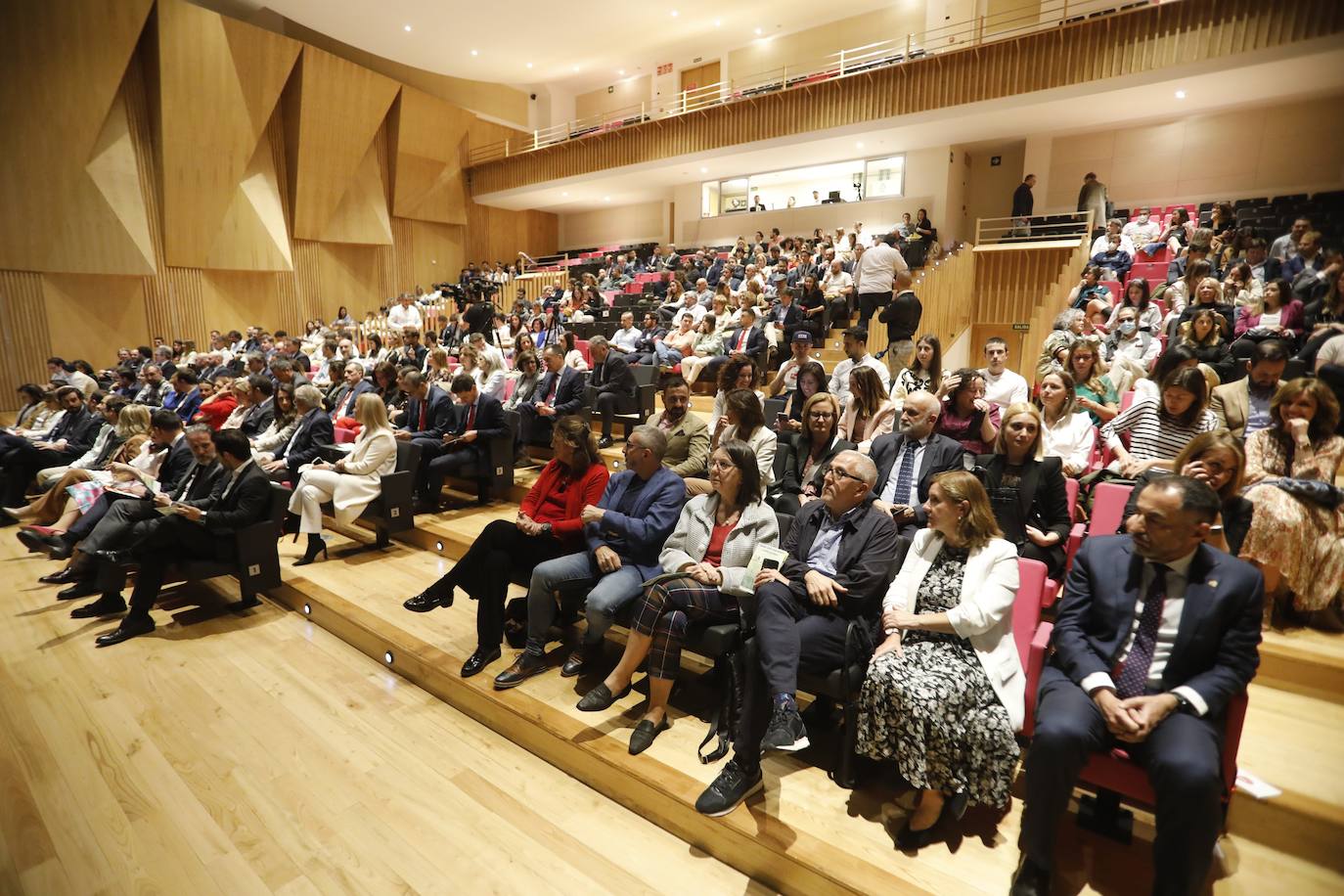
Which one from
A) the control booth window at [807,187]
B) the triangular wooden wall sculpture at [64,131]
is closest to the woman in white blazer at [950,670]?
the control booth window at [807,187]

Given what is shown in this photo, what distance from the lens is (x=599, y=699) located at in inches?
84.1

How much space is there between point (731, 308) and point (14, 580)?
605 centimetres

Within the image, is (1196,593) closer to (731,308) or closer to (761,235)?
(731,308)

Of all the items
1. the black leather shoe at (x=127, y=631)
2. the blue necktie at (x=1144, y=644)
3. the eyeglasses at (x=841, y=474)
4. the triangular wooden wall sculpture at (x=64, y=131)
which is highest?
the triangular wooden wall sculpture at (x=64, y=131)

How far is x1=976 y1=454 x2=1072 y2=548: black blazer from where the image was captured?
229 centimetres

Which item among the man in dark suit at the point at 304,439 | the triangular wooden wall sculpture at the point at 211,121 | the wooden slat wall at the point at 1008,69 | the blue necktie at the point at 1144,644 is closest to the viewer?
the blue necktie at the point at 1144,644

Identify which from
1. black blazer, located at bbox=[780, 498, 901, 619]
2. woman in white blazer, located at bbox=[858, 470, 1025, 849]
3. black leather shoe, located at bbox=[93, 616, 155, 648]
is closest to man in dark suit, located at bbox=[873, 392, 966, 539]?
black blazer, located at bbox=[780, 498, 901, 619]

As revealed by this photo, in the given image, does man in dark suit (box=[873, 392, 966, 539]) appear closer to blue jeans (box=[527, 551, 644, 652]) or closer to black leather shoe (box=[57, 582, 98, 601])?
blue jeans (box=[527, 551, 644, 652])

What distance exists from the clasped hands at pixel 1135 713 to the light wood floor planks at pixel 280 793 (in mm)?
938

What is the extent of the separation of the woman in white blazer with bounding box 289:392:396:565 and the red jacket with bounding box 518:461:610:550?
138cm

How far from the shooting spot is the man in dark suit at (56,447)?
4598 mm

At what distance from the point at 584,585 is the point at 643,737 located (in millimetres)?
601

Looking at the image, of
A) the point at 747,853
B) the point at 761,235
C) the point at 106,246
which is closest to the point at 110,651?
the point at 747,853

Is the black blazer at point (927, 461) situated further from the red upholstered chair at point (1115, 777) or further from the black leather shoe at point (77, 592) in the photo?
the black leather shoe at point (77, 592)
